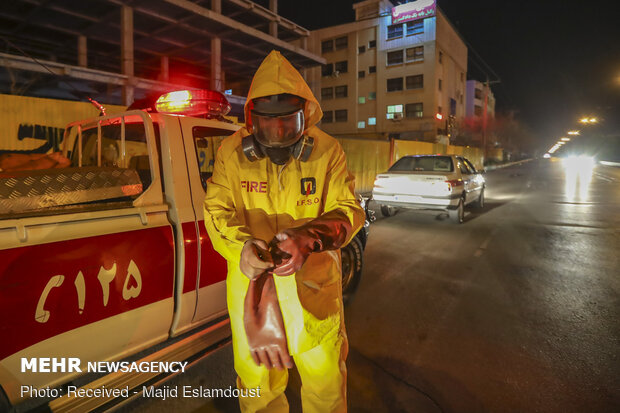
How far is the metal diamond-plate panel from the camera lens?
5.96 ft

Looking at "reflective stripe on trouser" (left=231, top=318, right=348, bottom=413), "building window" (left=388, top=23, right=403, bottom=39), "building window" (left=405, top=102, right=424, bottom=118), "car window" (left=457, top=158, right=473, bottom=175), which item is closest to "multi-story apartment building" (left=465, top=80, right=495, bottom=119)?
"building window" (left=405, top=102, right=424, bottom=118)

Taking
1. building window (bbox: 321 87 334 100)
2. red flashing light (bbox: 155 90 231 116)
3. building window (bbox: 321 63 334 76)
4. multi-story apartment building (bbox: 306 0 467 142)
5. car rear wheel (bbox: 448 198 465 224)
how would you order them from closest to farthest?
red flashing light (bbox: 155 90 231 116) < car rear wheel (bbox: 448 198 465 224) < multi-story apartment building (bbox: 306 0 467 142) < building window (bbox: 321 63 334 76) < building window (bbox: 321 87 334 100)

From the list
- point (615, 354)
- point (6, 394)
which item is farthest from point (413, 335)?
point (6, 394)

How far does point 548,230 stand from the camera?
26.6 feet

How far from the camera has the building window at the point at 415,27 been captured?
40.4m

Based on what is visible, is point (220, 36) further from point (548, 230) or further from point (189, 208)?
point (189, 208)

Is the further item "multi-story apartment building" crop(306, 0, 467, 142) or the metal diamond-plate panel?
"multi-story apartment building" crop(306, 0, 467, 142)

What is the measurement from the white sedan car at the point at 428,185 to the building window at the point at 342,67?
124 feet

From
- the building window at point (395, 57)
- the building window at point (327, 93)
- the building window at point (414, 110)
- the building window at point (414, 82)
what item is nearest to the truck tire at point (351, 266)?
the building window at point (414, 110)

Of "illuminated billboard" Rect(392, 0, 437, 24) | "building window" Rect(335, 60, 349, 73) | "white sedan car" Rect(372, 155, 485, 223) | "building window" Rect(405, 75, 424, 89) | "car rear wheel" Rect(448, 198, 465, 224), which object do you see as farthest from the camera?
"building window" Rect(335, 60, 349, 73)

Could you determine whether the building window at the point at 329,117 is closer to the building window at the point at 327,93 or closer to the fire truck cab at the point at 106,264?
the building window at the point at 327,93

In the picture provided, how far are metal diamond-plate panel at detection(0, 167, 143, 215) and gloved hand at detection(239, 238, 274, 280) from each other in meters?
1.27

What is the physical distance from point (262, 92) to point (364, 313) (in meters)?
2.90

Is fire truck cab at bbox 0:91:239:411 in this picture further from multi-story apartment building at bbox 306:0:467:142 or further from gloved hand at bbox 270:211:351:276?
multi-story apartment building at bbox 306:0:467:142
